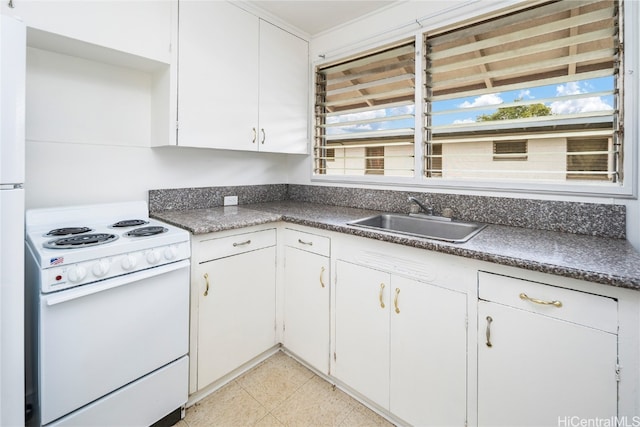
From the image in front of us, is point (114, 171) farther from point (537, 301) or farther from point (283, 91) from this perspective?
point (537, 301)

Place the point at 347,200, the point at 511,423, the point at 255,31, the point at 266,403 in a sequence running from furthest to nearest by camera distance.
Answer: the point at 347,200
the point at 255,31
the point at 266,403
the point at 511,423

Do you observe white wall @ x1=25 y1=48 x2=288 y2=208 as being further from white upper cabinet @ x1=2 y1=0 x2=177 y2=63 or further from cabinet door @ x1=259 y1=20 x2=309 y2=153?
cabinet door @ x1=259 y1=20 x2=309 y2=153

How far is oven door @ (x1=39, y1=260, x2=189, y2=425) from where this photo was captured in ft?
3.64

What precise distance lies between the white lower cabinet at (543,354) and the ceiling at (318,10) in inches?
76.0

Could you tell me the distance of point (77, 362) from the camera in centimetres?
117

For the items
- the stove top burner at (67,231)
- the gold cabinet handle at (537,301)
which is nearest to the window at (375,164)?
the gold cabinet handle at (537,301)

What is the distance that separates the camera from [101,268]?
3.91 ft

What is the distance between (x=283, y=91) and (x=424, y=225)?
1.45 meters

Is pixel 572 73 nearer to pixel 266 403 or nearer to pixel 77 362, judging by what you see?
pixel 266 403

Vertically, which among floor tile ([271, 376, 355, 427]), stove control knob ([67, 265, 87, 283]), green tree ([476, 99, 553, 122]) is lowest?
floor tile ([271, 376, 355, 427])

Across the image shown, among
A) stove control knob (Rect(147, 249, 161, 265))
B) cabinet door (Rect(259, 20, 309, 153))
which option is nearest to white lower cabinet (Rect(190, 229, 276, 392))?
stove control knob (Rect(147, 249, 161, 265))

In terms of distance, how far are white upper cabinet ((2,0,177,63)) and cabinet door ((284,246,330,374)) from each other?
1.37m

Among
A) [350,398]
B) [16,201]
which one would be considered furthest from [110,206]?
[350,398]

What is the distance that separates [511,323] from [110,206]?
204cm
